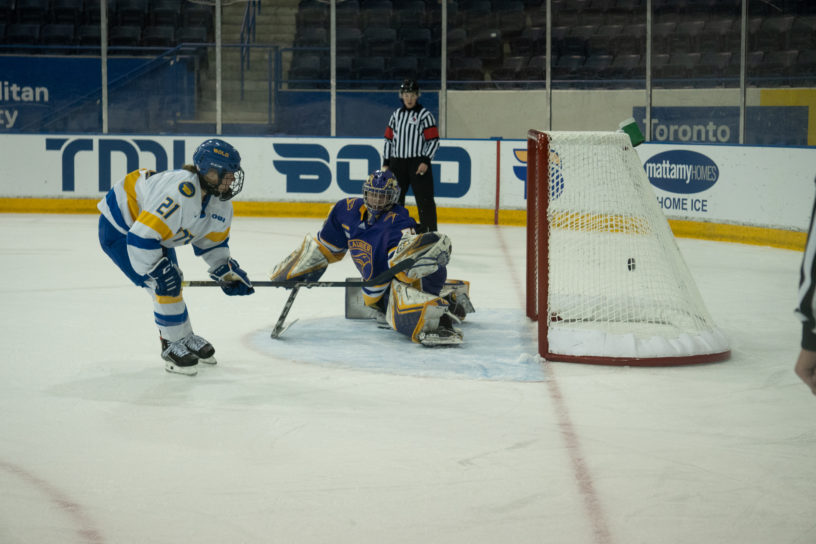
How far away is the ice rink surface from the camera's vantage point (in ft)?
8.11

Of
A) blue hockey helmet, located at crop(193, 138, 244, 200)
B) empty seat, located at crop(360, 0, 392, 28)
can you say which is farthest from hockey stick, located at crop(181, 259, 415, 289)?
empty seat, located at crop(360, 0, 392, 28)

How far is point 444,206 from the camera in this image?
33.5 ft

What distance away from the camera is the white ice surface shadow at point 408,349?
410cm

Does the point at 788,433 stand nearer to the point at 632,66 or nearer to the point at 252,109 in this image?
the point at 632,66

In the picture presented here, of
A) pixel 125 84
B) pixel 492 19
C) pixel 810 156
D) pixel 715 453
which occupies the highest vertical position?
pixel 492 19

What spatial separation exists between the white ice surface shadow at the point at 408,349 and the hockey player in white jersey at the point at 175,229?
467 millimetres

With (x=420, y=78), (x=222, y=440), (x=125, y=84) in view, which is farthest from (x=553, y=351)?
(x=125, y=84)

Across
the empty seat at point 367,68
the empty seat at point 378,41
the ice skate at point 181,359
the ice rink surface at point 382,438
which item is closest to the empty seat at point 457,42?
the empty seat at point 378,41

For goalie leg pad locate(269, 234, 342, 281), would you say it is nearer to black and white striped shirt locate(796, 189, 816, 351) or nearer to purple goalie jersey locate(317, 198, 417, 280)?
purple goalie jersey locate(317, 198, 417, 280)

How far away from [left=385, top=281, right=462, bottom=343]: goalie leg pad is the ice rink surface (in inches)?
3.3

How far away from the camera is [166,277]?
381 centimetres

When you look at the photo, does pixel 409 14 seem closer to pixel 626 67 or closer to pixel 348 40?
pixel 348 40

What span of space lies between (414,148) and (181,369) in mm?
4288

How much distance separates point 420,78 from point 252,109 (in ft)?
5.62
